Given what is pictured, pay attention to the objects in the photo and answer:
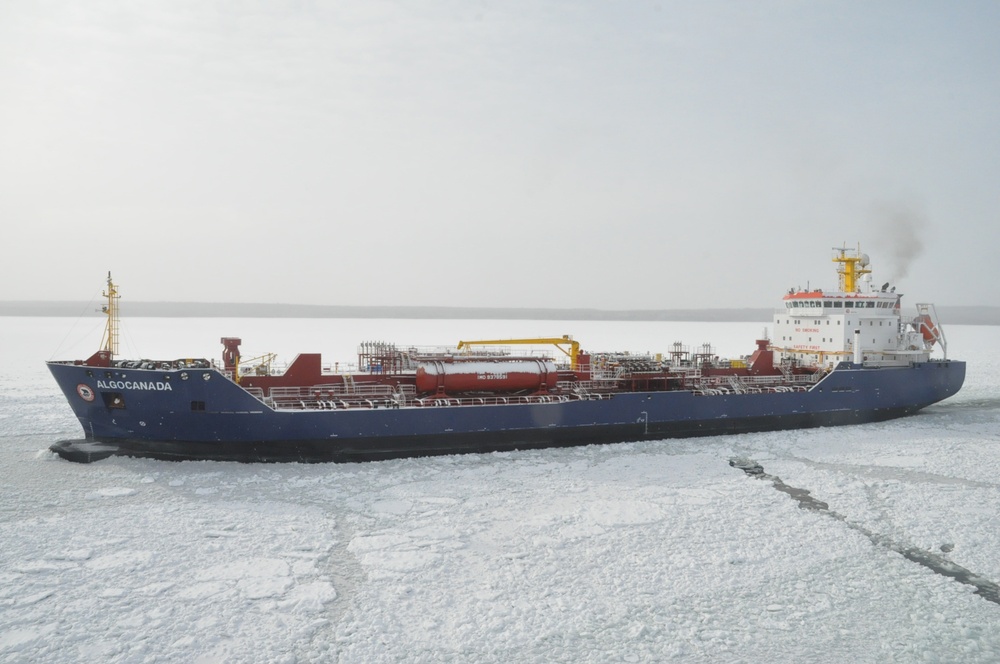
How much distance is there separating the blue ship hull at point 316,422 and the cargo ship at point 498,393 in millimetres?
32

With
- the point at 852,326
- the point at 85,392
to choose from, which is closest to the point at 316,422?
the point at 85,392

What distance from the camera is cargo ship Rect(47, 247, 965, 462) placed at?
1363 cm

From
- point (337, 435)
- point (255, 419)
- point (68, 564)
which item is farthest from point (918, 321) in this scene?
point (68, 564)

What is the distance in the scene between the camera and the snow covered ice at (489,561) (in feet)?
22.0

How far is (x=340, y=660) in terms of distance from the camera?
6.36 m

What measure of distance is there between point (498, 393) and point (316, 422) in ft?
16.3

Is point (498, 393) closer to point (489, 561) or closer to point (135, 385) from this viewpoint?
point (489, 561)

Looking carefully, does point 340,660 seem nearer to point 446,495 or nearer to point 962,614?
point 446,495

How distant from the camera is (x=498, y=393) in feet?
54.3

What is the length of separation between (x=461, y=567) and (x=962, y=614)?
6.29 meters

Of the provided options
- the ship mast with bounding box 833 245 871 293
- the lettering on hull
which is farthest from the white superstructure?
the lettering on hull

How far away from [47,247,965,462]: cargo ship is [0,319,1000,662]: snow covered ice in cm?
80

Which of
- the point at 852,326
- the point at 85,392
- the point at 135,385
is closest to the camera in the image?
the point at 135,385

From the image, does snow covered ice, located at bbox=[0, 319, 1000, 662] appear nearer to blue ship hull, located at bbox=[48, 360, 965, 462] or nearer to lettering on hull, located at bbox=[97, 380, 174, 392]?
blue ship hull, located at bbox=[48, 360, 965, 462]
